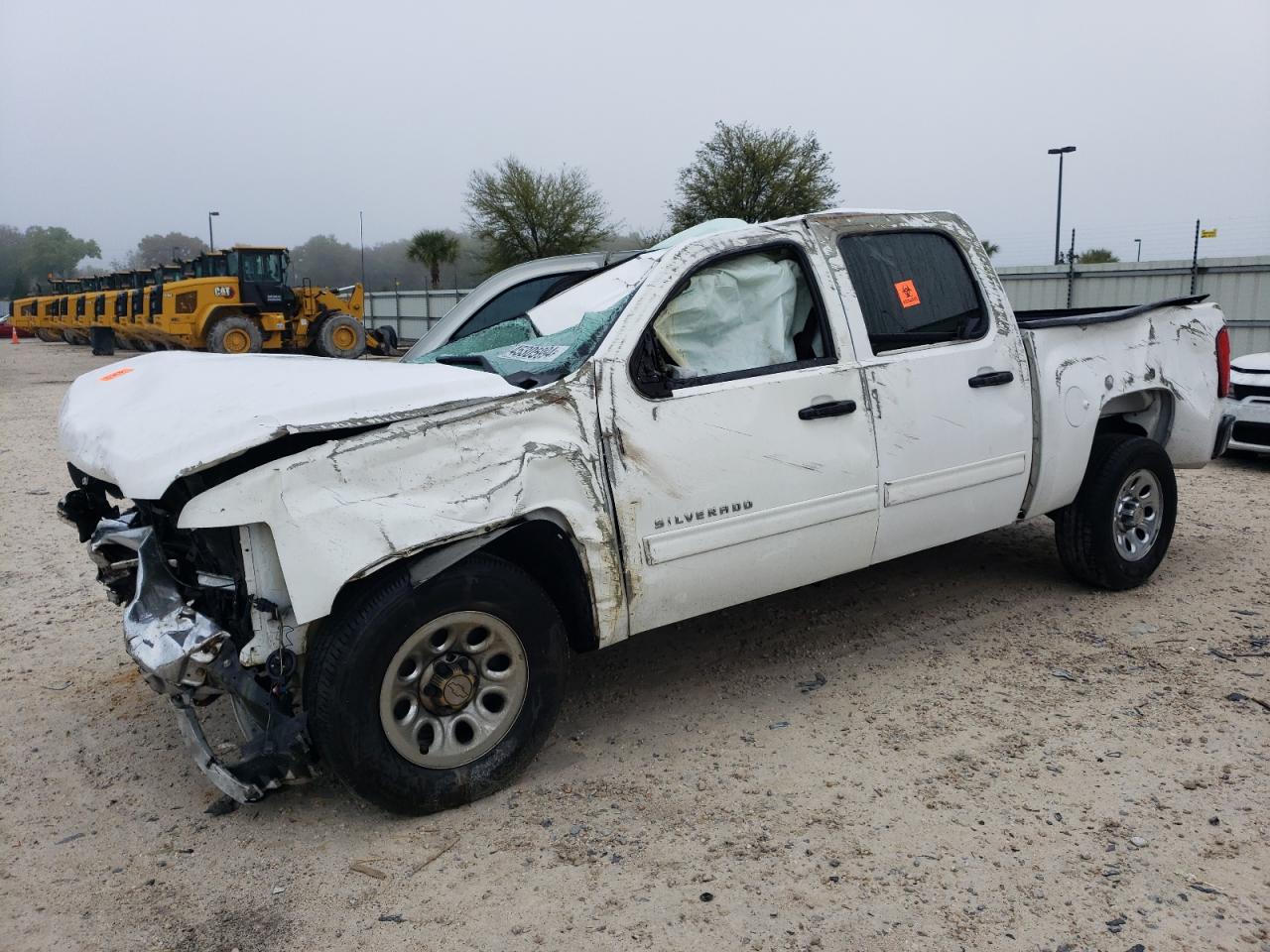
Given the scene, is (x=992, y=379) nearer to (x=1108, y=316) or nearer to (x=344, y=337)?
(x=1108, y=316)

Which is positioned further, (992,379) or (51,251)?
(51,251)

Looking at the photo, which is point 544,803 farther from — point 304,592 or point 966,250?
point 966,250

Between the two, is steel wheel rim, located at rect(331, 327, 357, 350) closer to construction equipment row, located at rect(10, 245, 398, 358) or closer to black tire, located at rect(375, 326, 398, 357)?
construction equipment row, located at rect(10, 245, 398, 358)

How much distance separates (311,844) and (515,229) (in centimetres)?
3730

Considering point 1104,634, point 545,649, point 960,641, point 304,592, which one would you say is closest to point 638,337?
point 545,649

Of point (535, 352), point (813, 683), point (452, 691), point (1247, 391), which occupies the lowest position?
point (813, 683)

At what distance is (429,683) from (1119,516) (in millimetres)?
3713

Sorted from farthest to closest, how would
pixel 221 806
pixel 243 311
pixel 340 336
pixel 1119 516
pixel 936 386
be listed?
pixel 340 336 < pixel 243 311 < pixel 1119 516 < pixel 936 386 < pixel 221 806

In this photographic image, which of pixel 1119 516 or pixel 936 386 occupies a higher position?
pixel 936 386

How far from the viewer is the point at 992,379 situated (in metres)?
4.34

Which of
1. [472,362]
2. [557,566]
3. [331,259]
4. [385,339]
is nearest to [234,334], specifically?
[385,339]

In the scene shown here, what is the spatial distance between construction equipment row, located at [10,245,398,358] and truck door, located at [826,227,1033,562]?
68.3 feet

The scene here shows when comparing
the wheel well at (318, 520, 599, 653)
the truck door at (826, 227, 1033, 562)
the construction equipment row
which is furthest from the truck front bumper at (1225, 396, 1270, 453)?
the construction equipment row

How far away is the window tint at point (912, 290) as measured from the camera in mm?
4133
